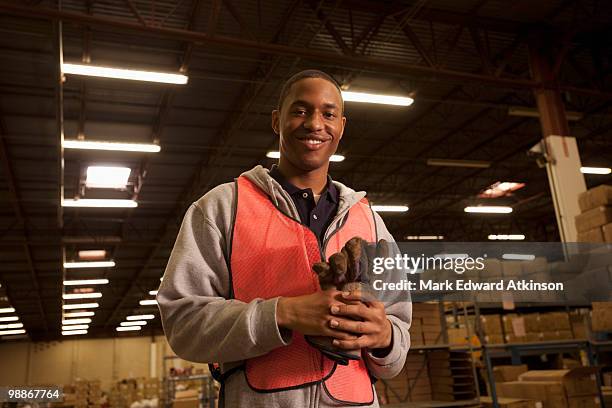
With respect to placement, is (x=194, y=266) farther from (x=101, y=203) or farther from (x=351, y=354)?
(x=101, y=203)

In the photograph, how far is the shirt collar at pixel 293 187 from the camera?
4.65 ft

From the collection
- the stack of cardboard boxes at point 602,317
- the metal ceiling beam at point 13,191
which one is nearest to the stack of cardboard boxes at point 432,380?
the stack of cardboard boxes at point 602,317

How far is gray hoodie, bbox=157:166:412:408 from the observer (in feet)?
3.62

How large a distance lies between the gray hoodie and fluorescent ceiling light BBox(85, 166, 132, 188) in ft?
39.1

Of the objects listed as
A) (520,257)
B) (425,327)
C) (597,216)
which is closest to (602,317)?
(597,216)

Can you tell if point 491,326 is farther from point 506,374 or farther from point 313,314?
point 313,314

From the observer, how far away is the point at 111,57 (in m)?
9.38

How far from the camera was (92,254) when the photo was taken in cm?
1834

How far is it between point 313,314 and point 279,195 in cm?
37

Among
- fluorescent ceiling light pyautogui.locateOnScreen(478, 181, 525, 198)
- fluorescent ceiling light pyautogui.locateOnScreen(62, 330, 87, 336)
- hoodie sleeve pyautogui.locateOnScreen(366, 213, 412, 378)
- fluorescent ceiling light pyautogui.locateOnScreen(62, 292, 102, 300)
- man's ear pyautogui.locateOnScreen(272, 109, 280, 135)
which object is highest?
fluorescent ceiling light pyautogui.locateOnScreen(478, 181, 525, 198)

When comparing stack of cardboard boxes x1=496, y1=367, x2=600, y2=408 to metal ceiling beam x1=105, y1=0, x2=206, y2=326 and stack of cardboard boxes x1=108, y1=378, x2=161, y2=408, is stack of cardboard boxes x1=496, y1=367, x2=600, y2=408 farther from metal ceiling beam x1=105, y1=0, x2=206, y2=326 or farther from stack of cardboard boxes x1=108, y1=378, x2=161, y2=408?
stack of cardboard boxes x1=108, y1=378, x2=161, y2=408

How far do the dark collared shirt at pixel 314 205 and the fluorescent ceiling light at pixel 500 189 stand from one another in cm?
1709

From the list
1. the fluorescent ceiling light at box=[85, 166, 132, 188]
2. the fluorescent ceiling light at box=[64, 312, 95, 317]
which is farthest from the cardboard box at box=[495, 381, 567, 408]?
the fluorescent ceiling light at box=[64, 312, 95, 317]

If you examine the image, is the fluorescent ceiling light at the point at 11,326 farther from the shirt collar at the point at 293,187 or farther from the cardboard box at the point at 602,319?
the shirt collar at the point at 293,187
